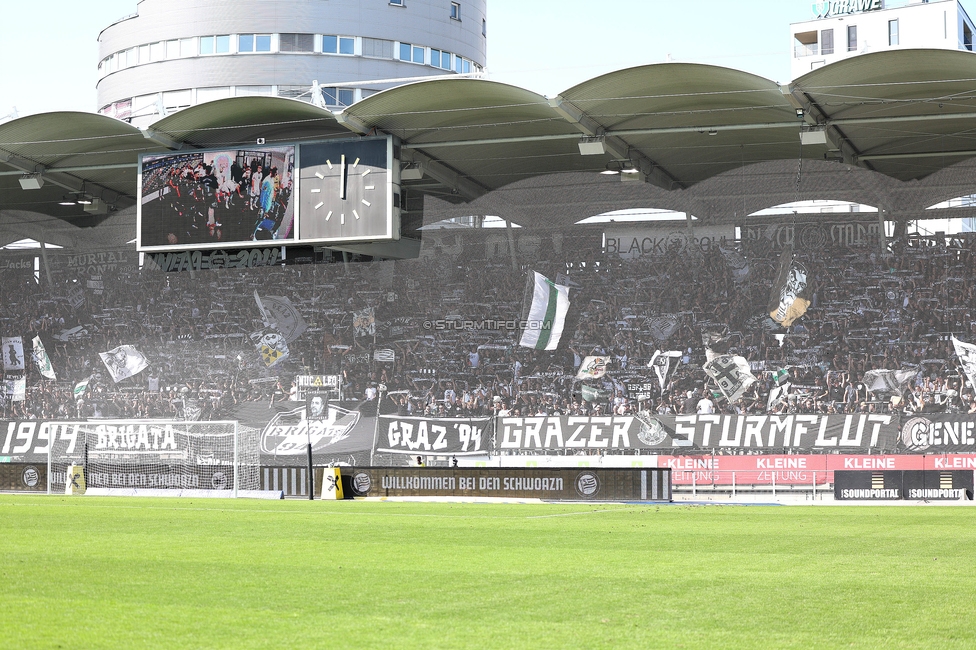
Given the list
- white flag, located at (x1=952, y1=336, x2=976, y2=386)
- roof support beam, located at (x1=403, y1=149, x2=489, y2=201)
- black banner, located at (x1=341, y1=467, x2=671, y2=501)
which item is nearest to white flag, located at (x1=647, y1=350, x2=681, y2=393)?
roof support beam, located at (x1=403, y1=149, x2=489, y2=201)

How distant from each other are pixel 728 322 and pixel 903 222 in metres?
5.38

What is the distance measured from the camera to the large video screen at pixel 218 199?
2850 cm

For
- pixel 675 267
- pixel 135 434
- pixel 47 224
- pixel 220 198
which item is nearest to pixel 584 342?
pixel 675 267

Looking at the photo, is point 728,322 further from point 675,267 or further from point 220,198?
point 220,198

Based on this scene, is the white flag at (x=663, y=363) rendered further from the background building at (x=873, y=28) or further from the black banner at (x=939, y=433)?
the background building at (x=873, y=28)

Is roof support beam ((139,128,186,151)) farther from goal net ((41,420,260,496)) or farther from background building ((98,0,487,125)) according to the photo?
background building ((98,0,487,125))

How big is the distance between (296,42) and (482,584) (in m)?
51.5

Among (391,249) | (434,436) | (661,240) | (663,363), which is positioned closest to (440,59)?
(391,249)

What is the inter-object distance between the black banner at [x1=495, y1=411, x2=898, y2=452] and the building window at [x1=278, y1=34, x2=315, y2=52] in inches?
1237

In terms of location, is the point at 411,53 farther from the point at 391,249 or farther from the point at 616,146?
the point at 616,146

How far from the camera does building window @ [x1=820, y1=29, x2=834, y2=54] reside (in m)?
73.2

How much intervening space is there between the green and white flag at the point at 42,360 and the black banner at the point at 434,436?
11941 mm

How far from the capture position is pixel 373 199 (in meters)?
27.2


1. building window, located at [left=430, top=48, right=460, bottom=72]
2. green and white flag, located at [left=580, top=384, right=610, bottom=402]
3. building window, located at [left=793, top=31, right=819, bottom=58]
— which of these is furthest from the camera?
building window, located at [left=793, top=31, right=819, bottom=58]
